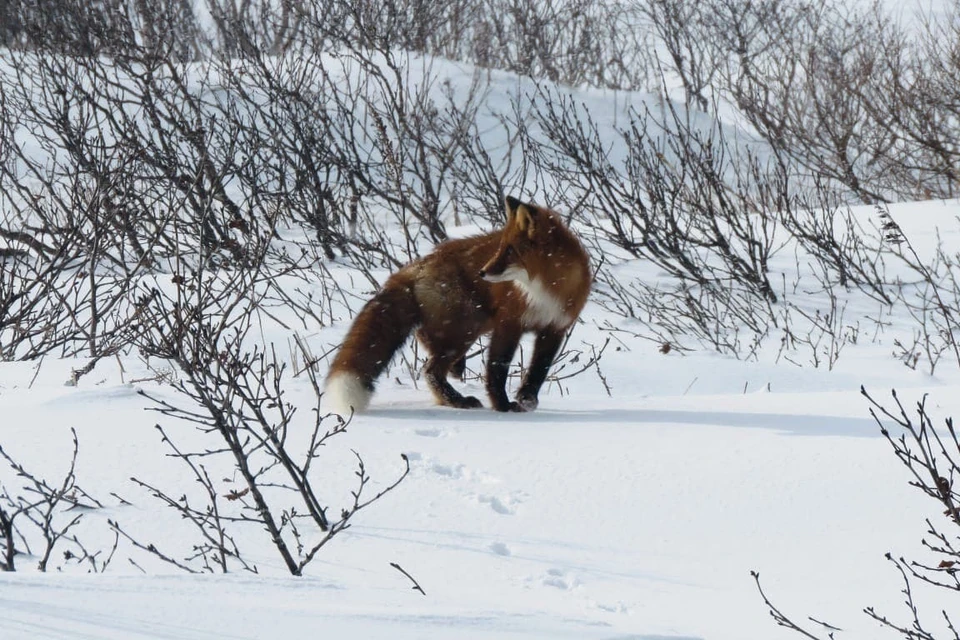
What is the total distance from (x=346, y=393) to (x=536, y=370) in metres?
1.08

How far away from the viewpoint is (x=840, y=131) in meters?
16.7

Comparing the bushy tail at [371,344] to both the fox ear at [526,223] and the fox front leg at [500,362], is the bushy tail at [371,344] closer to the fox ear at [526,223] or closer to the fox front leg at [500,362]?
the fox front leg at [500,362]

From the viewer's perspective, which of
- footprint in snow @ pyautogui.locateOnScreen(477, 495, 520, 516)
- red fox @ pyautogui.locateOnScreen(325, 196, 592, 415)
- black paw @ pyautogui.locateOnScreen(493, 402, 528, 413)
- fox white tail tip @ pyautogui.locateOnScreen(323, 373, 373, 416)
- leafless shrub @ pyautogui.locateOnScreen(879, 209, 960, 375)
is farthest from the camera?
leafless shrub @ pyautogui.locateOnScreen(879, 209, 960, 375)

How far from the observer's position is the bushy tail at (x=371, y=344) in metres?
5.45

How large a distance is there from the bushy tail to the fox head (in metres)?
0.52

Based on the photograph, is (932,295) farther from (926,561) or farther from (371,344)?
(926,561)

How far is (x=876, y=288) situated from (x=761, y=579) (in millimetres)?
7259

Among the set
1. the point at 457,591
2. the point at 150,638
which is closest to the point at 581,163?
the point at 457,591

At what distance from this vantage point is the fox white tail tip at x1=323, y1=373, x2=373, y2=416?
5.39 meters

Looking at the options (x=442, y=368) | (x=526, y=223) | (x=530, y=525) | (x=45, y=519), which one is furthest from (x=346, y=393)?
(x=45, y=519)

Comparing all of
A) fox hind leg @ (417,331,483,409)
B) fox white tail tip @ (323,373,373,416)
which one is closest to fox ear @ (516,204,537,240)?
fox hind leg @ (417,331,483,409)

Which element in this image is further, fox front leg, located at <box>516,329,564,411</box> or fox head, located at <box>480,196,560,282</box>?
fox front leg, located at <box>516,329,564,411</box>

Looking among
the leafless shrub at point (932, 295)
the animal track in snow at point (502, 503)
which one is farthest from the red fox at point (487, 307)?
the leafless shrub at point (932, 295)

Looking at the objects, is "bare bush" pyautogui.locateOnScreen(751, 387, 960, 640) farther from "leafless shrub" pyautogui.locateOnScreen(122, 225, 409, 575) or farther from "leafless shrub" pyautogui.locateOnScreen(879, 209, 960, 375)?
"leafless shrub" pyautogui.locateOnScreen(879, 209, 960, 375)
